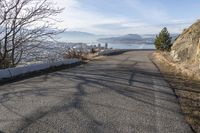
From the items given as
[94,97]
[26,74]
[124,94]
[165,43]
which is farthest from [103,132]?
[165,43]

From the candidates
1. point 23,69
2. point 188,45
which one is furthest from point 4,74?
point 188,45

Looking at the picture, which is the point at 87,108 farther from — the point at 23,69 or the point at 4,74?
the point at 23,69

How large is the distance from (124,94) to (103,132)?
4.20 m

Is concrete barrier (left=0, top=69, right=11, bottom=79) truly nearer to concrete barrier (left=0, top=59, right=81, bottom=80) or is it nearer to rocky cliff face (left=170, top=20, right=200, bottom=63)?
concrete barrier (left=0, top=59, right=81, bottom=80)

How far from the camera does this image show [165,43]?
150ft

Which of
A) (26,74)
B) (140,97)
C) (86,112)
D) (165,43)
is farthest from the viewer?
(165,43)

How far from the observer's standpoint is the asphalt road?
686 cm

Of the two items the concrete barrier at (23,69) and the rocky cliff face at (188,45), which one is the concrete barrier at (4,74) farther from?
the rocky cliff face at (188,45)

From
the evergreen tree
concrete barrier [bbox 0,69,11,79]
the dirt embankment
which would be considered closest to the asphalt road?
the dirt embankment

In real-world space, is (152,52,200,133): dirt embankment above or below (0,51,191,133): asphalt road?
below

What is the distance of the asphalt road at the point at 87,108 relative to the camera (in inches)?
270

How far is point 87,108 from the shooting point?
841cm

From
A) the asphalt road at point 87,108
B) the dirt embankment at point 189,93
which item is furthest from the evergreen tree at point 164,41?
the asphalt road at point 87,108

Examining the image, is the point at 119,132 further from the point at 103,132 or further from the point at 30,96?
the point at 30,96
